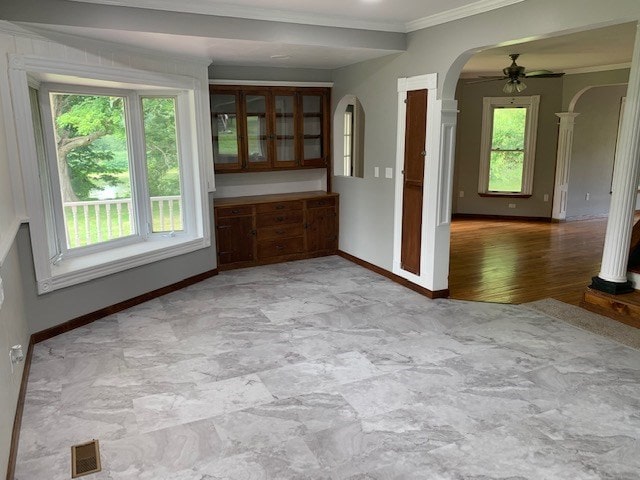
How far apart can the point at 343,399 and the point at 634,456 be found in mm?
1525

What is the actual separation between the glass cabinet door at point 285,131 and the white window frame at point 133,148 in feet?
3.36

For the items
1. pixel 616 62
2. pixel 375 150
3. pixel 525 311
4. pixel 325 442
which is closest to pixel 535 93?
pixel 616 62

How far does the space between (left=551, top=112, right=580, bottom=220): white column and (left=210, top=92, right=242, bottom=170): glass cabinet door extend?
5.64 m

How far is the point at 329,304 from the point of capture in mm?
4609

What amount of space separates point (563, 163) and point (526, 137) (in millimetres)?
760

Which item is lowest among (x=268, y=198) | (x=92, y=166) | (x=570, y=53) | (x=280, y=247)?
(x=280, y=247)

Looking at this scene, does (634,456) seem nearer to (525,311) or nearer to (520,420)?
(520,420)

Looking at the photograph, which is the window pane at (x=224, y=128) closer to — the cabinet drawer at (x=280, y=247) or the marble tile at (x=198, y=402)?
the cabinet drawer at (x=280, y=247)

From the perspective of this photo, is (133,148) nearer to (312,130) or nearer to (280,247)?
(280,247)

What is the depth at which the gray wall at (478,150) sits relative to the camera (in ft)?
27.1

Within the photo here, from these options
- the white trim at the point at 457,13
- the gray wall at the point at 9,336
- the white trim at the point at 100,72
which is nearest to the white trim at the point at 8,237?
the gray wall at the point at 9,336

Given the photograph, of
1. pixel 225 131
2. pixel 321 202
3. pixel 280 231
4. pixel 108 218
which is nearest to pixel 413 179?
pixel 321 202

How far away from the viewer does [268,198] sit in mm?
5988

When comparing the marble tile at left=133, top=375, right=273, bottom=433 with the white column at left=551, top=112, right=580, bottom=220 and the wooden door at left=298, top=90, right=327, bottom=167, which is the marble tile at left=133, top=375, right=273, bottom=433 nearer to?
the wooden door at left=298, top=90, right=327, bottom=167
